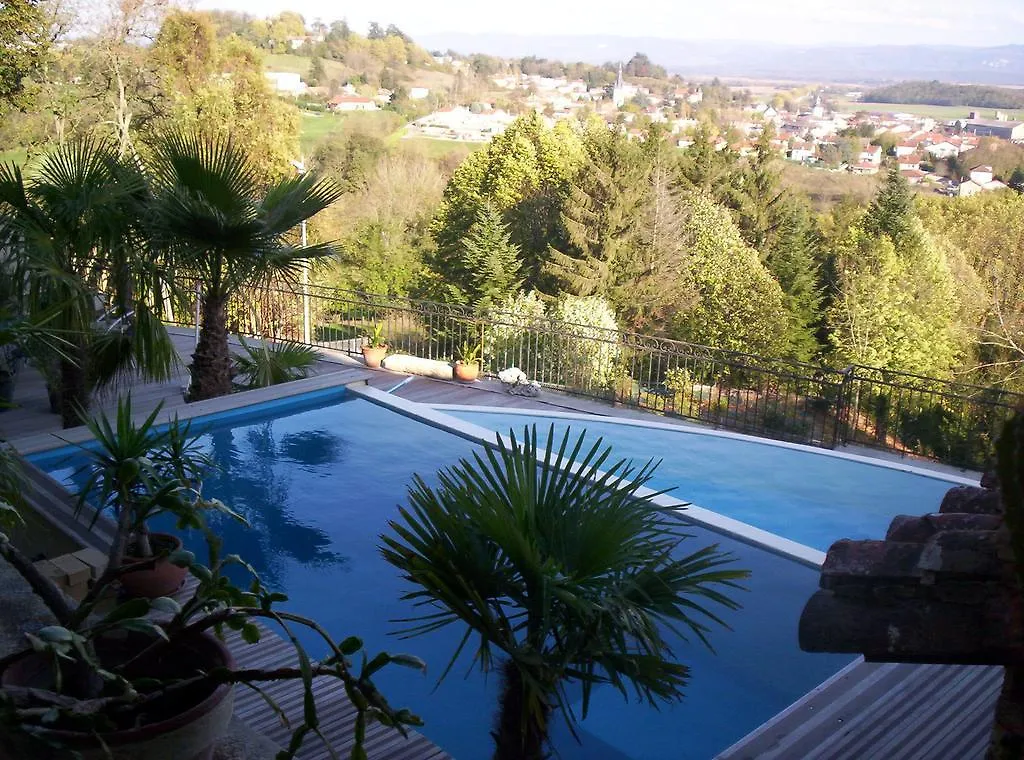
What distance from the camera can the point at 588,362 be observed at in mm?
14547

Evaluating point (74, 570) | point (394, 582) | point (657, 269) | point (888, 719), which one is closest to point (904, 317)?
point (657, 269)

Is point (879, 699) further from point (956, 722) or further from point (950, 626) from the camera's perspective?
point (950, 626)

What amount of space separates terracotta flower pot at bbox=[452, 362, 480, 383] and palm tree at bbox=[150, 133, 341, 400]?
354 cm

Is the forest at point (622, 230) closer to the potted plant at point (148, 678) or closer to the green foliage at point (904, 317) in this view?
the green foliage at point (904, 317)

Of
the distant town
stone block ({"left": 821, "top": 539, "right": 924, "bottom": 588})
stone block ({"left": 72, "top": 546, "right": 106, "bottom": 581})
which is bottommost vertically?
stone block ({"left": 72, "top": 546, "right": 106, "bottom": 581})

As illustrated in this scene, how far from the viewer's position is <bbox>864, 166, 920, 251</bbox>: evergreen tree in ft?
106

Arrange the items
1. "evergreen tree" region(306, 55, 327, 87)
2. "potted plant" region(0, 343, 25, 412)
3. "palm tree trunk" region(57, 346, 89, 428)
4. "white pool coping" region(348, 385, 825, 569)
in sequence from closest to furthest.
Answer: "white pool coping" region(348, 385, 825, 569) < "palm tree trunk" region(57, 346, 89, 428) < "potted plant" region(0, 343, 25, 412) < "evergreen tree" region(306, 55, 327, 87)

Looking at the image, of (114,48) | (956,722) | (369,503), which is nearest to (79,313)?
(369,503)

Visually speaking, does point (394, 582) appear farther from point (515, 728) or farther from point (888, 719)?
point (888, 719)

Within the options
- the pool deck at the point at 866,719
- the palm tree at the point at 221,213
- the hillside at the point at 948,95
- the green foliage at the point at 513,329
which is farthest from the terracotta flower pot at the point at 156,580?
the hillside at the point at 948,95

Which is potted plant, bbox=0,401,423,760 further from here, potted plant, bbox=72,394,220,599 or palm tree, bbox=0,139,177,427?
palm tree, bbox=0,139,177,427

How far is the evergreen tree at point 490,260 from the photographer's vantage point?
93.5ft

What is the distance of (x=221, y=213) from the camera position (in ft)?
21.6

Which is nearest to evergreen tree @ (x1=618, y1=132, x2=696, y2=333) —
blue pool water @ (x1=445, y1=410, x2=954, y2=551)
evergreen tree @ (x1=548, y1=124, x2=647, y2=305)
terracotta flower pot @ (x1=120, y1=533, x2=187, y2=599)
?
evergreen tree @ (x1=548, y1=124, x2=647, y2=305)
